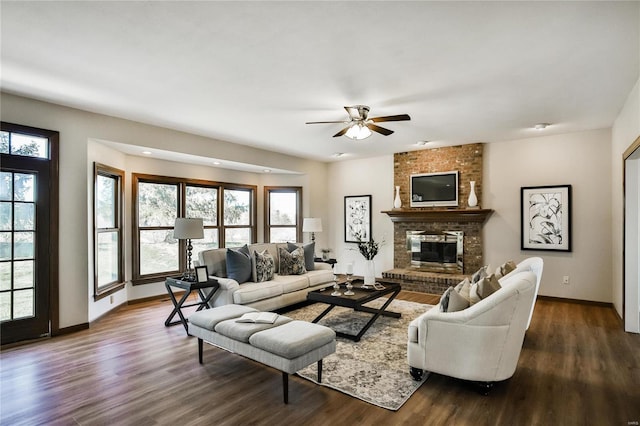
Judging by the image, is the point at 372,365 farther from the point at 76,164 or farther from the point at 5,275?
the point at 76,164

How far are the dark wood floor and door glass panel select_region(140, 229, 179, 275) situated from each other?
2.04 m

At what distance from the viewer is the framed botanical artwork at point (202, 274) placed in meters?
4.46

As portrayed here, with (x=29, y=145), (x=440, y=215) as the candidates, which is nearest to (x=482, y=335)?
(x=440, y=215)

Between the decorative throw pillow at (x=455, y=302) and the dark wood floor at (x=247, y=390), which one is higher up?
the decorative throw pillow at (x=455, y=302)

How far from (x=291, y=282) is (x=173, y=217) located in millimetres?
2787

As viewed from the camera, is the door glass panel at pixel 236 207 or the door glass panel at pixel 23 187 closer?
the door glass panel at pixel 23 187

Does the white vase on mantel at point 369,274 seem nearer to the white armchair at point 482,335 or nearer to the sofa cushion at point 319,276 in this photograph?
the sofa cushion at point 319,276

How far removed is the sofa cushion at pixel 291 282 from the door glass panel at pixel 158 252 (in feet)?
7.32

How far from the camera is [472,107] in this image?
4293 millimetres

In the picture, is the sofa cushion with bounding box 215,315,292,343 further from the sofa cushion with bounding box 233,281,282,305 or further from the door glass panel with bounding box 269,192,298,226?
the door glass panel with bounding box 269,192,298,226

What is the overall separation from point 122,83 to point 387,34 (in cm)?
270

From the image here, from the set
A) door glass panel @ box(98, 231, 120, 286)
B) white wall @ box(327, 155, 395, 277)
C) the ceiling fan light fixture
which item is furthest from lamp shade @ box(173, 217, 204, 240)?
white wall @ box(327, 155, 395, 277)

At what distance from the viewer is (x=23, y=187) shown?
156 inches

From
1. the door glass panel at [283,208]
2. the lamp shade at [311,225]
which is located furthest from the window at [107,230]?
the lamp shade at [311,225]
